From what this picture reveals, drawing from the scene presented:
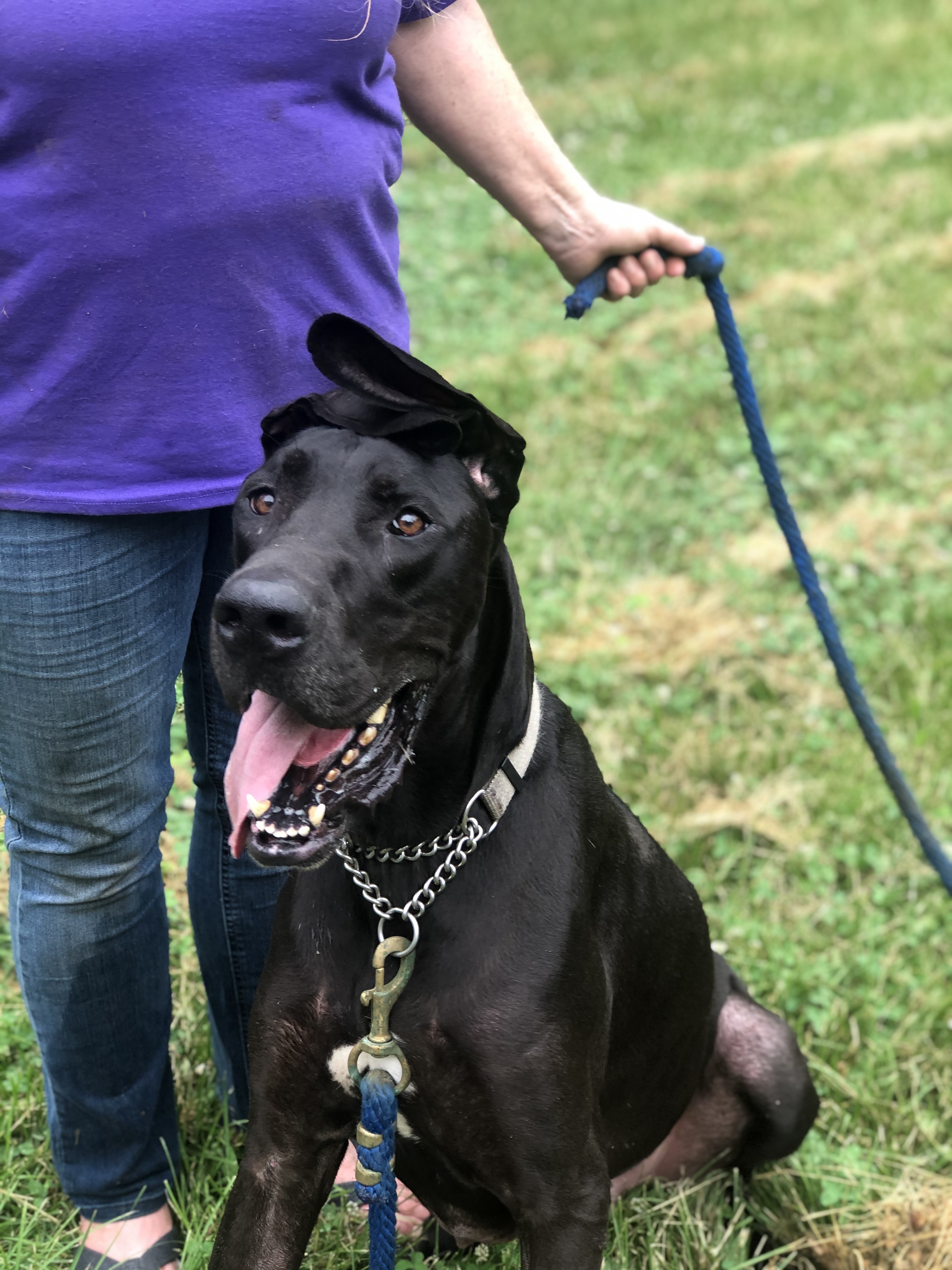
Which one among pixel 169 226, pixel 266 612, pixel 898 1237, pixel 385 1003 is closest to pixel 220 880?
pixel 385 1003

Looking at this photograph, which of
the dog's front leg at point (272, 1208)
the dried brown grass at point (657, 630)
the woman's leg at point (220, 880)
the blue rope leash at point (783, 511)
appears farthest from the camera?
the dried brown grass at point (657, 630)

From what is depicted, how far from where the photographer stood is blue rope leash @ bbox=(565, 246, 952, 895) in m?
2.68

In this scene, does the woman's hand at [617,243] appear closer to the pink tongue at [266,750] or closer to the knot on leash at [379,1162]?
the pink tongue at [266,750]

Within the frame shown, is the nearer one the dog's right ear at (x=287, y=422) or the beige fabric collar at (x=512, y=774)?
the dog's right ear at (x=287, y=422)

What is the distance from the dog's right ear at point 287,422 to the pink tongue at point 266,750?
0.37 metres

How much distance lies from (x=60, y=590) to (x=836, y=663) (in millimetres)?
1573

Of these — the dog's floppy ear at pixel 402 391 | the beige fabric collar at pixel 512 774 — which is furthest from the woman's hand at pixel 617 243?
the beige fabric collar at pixel 512 774

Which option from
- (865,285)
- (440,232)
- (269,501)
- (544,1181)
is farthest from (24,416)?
(440,232)

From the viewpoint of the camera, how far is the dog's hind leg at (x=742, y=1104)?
9.09 feet

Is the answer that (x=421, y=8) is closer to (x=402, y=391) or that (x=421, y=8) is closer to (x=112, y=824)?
(x=402, y=391)

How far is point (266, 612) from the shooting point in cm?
171

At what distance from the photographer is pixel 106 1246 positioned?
2574mm

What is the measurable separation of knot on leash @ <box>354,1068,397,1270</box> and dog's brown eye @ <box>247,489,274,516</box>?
80 cm

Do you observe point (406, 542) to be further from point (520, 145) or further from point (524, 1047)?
point (520, 145)
